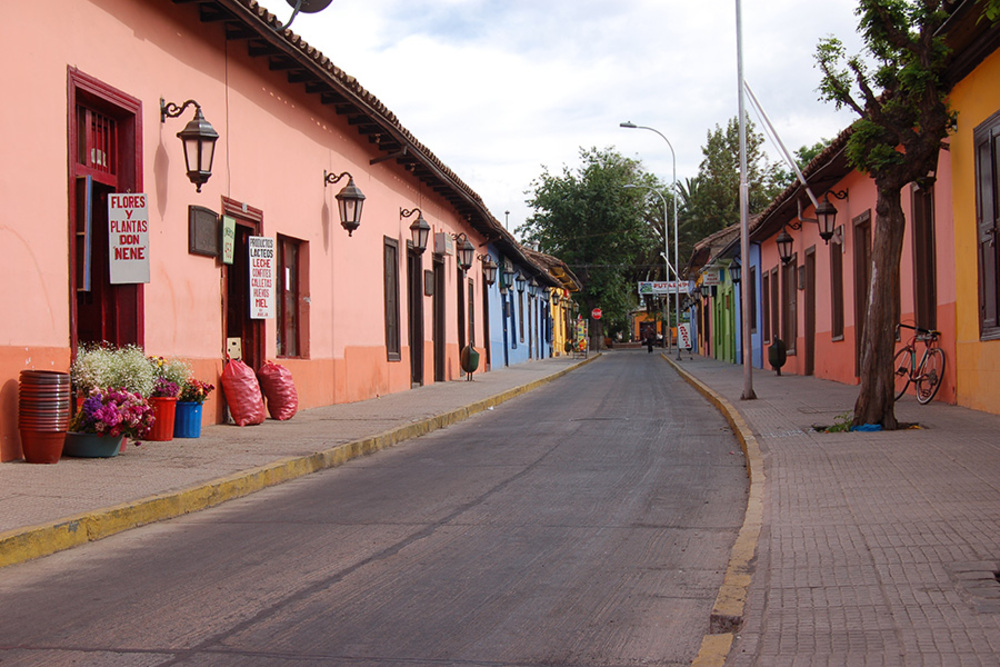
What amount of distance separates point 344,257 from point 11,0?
8405mm

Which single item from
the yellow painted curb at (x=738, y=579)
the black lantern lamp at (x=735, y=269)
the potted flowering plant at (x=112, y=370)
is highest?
the black lantern lamp at (x=735, y=269)

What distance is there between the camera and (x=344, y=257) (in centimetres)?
1614

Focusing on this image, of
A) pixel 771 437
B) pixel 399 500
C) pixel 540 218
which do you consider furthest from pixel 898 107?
pixel 540 218

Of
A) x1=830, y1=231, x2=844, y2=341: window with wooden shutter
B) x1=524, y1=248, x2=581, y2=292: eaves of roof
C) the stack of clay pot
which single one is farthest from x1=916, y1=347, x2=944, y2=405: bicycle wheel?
x1=524, y1=248, x2=581, y2=292: eaves of roof

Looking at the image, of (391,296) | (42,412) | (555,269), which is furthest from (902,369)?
(555,269)

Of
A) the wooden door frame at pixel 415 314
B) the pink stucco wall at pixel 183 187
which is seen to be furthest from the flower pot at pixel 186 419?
the wooden door frame at pixel 415 314

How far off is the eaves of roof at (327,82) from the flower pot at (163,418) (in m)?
4.36

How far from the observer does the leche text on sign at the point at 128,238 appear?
9.35 m

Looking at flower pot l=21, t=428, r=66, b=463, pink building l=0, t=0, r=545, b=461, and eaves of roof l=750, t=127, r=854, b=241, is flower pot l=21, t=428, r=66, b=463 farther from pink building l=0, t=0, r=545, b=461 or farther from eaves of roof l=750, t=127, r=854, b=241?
eaves of roof l=750, t=127, r=854, b=241

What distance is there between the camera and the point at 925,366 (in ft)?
42.5

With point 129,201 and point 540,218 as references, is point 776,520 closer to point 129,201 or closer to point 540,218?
point 129,201

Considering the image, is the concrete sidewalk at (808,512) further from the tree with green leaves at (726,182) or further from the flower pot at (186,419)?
the tree with green leaves at (726,182)

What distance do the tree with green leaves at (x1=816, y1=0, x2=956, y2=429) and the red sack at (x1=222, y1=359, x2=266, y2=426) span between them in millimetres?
6803

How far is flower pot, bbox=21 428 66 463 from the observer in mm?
7984
